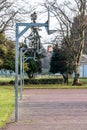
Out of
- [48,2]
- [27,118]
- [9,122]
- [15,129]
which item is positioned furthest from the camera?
[48,2]

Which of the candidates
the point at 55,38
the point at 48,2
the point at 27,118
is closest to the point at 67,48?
the point at 55,38

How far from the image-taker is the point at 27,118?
19.5 meters

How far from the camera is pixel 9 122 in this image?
17828 mm

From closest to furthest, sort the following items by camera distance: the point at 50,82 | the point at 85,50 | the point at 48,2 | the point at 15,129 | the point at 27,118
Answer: the point at 15,129
the point at 27,118
the point at 48,2
the point at 50,82
the point at 85,50

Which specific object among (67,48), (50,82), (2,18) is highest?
(2,18)

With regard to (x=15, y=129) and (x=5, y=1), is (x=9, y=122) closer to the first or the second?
(x=15, y=129)

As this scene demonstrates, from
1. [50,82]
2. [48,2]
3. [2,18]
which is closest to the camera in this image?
[2,18]

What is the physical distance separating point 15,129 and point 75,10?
51.9 metres

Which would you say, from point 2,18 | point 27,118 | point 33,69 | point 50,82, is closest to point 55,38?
point 50,82

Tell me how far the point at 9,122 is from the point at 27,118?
1.79 m

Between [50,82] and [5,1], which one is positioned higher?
[5,1]

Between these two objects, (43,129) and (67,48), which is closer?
(43,129)

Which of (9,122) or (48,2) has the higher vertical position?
(48,2)

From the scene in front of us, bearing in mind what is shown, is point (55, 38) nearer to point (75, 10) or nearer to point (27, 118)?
point (75, 10)
